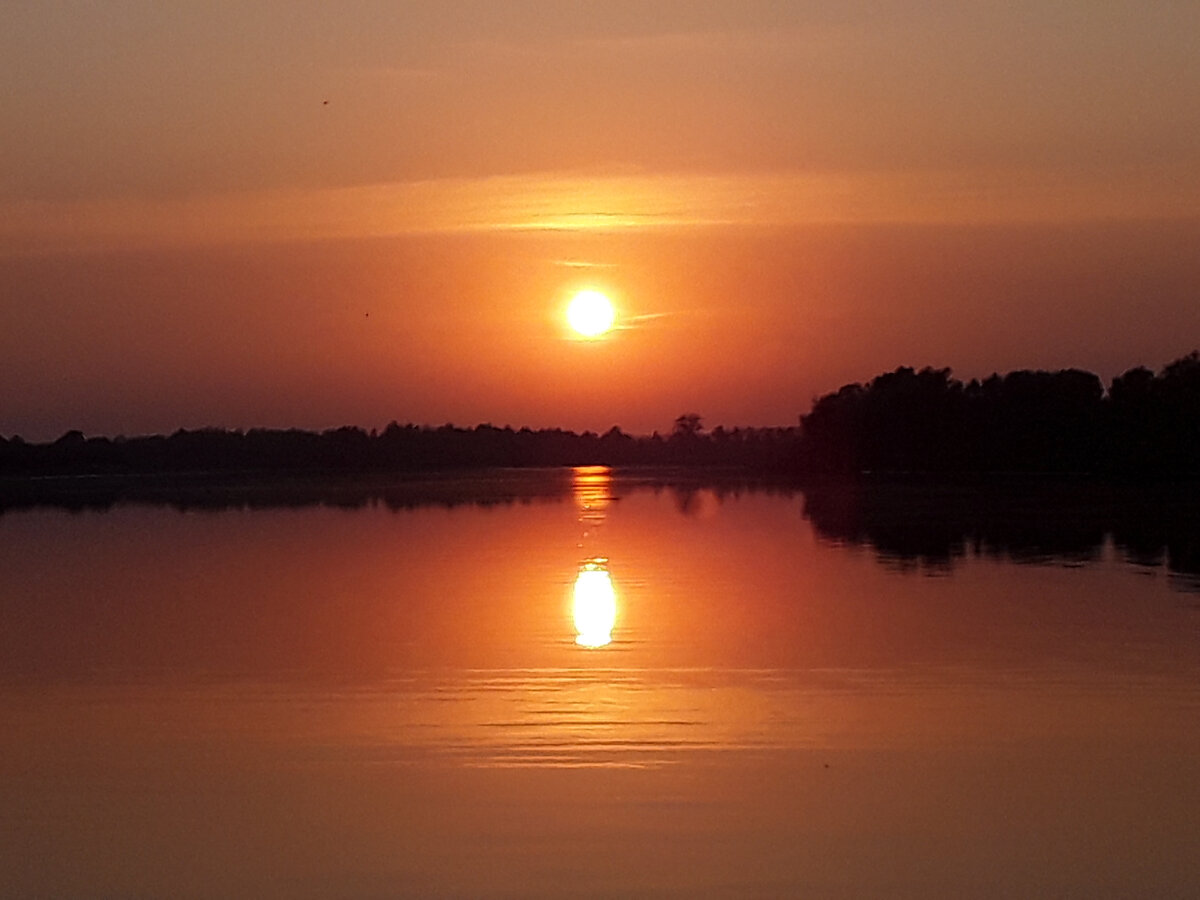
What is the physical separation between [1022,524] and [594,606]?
721 inches

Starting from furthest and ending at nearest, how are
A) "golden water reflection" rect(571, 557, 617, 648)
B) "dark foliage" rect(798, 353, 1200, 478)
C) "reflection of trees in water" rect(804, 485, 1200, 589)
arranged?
"dark foliage" rect(798, 353, 1200, 478) → "reflection of trees in water" rect(804, 485, 1200, 589) → "golden water reflection" rect(571, 557, 617, 648)

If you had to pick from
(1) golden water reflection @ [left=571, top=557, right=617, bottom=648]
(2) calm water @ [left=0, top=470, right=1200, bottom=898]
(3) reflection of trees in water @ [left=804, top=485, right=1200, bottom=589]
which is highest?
(3) reflection of trees in water @ [left=804, top=485, right=1200, bottom=589]

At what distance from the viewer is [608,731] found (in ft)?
40.7

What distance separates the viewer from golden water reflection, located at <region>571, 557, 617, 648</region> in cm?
1800

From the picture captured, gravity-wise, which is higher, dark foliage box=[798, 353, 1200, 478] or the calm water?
dark foliage box=[798, 353, 1200, 478]

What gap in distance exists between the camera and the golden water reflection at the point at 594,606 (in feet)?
59.1

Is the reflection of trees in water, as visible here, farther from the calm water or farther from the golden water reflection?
the golden water reflection

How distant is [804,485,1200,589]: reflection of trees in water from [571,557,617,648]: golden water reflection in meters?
5.44

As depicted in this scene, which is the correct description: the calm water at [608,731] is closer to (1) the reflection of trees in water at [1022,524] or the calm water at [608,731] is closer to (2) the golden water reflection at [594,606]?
(2) the golden water reflection at [594,606]

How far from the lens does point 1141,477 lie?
62.3 metres

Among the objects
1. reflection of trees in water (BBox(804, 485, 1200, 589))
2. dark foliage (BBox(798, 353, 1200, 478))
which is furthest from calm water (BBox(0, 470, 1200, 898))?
dark foliage (BBox(798, 353, 1200, 478))

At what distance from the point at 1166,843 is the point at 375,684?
7771 millimetres

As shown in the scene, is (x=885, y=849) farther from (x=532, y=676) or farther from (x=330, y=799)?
(x=532, y=676)

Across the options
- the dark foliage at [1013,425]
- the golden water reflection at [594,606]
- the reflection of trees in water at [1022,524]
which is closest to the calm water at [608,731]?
the golden water reflection at [594,606]
